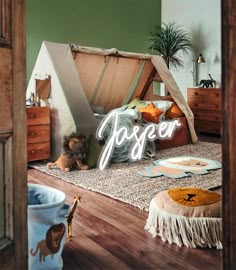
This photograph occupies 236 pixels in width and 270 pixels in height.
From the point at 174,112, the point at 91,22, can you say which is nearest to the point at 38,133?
the point at 174,112

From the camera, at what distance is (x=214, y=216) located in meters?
2.04

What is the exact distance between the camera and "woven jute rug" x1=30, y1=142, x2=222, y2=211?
299cm

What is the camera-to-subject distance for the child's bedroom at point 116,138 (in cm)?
116

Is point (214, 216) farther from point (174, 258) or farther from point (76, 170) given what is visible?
point (76, 170)

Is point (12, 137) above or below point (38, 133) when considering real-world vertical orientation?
above

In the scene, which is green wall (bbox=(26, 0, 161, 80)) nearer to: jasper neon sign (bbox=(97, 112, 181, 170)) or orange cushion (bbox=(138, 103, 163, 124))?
orange cushion (bbox=(138, 103, 163, 124))

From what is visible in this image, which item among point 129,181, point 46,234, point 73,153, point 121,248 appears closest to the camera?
point 46,234

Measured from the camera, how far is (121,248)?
2.02 metres

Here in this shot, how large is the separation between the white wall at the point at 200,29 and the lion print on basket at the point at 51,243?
548 cm

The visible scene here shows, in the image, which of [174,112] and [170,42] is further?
[170,42]

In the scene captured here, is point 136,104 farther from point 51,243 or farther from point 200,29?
point 51,243

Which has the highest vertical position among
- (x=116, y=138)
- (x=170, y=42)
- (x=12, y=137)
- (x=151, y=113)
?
(x=170, y=42)

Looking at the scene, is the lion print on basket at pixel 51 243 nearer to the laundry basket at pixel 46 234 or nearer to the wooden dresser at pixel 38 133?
the laundry basket at pixel 46 234

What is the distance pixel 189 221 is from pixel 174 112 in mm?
3514
